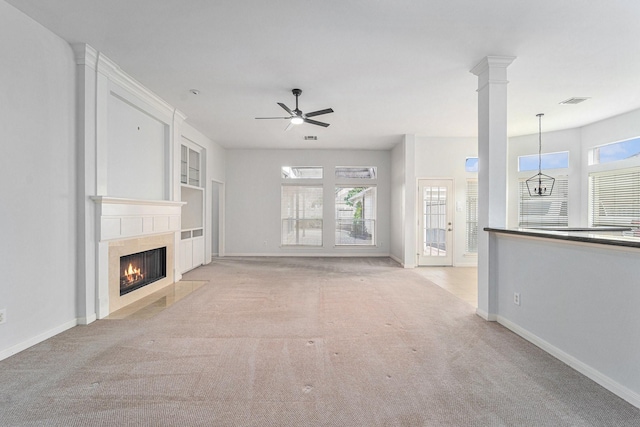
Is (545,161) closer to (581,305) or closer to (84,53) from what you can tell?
(581,305)

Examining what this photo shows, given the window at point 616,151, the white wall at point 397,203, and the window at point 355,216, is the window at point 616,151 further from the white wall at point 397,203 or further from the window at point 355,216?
the window at point 355,216

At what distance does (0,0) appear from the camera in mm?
2516

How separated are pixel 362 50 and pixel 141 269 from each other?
13.7 feet

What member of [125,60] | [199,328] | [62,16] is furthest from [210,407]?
[125,60]

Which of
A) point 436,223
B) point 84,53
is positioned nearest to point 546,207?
point 436,223

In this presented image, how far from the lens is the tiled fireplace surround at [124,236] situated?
140 inches

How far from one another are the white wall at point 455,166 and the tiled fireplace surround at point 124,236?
16.6 ft

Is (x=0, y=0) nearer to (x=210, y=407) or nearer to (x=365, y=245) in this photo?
(x=210, y=407)

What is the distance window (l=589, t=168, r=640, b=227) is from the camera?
5340 mm

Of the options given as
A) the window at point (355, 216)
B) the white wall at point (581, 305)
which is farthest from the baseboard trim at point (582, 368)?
the window at point (355, 216)

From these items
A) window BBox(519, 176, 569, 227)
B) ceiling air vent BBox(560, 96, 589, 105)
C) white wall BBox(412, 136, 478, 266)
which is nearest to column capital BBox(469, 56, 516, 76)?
ceiling air vent BBox(560, 96, 589, 105)

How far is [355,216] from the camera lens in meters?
8.57

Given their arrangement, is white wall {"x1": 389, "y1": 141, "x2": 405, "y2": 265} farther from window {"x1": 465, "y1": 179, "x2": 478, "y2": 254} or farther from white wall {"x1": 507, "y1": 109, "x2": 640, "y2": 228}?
white wall {"x1": 507, "y1": 109, "x2": 640, "y2": 228}

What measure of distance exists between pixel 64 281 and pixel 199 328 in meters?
1.39
